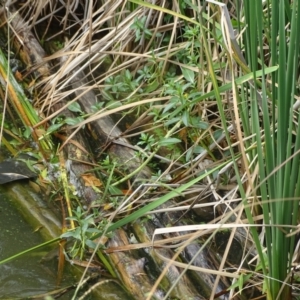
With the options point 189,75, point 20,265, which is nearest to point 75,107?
point 189,75

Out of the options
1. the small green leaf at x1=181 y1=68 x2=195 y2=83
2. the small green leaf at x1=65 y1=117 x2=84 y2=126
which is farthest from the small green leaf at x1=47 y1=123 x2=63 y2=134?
the small green leaf at x1=181 y1=68 x2=195 y2=83

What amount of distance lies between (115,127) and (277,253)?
3.44 feet

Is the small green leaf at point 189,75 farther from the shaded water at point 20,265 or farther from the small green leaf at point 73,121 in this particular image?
the shaded water at point 20,265

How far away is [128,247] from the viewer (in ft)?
5.48

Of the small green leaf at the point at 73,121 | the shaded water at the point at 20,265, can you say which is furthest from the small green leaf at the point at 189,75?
the shaded water at the point at 20,265

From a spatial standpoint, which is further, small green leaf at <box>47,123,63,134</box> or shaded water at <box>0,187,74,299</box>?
small green leaf at <box>47,123,63,134</box>

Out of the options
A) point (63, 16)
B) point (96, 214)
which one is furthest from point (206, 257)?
point (63, 16)

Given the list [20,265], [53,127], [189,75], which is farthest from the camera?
[53,127]

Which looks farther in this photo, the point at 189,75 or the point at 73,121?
the point at 73,121

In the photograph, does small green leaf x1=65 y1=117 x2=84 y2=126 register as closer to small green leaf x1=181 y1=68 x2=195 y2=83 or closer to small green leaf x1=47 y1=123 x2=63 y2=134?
small green leaf x1=47 y1=123 x2=63 y2=134

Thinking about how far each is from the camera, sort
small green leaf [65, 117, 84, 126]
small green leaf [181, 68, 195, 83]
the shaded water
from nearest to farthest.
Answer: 1. the shaded water
2. small green leaf [181, 68, 195, 83]
3. small green leaf [65, 117, 84, 126]

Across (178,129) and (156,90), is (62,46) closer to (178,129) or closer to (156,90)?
(156,90)

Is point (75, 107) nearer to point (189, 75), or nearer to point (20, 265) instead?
point (189, 75)

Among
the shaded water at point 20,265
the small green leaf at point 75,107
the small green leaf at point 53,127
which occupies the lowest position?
the shaded water at point 20,265
